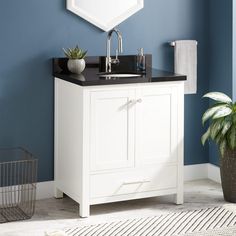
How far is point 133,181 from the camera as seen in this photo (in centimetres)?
452

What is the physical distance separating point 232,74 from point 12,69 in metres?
1.60

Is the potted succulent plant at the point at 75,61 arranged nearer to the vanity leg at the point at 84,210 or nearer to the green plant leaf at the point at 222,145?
the vanity leg at the point at 84,210

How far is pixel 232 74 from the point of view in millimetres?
→ 5000

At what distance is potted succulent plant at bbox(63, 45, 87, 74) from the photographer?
181 inches

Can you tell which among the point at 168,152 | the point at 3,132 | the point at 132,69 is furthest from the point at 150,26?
the point at 3,132

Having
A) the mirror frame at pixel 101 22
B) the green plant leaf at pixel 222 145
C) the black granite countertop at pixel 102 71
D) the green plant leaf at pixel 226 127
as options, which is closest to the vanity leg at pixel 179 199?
the green plant leaf at pixel 222 145

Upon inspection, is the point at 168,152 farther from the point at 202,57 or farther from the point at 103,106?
the point at 202,57

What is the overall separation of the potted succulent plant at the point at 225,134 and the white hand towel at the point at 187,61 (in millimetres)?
475

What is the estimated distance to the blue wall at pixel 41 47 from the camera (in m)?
4.58

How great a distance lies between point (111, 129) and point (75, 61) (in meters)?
0.56

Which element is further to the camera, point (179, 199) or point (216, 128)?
point (179, 199)

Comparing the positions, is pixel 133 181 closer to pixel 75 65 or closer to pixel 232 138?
pixel 232 138

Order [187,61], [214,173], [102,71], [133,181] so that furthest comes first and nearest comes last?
[214,173] → [187,61] → [102,71] → [133,181]

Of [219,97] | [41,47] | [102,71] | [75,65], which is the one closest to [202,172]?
[219,97]
